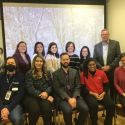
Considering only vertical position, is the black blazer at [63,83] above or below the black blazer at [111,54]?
below

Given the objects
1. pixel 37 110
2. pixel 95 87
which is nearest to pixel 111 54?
pixel 95 87

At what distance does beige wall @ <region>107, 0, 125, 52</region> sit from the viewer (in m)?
5.51

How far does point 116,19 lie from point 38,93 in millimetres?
2878

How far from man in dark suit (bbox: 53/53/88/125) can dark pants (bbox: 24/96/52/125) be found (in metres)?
0.22

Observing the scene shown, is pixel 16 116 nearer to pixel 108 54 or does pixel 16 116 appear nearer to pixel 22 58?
pixel 22 58

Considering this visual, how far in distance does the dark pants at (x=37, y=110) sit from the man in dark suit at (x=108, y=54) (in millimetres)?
1581

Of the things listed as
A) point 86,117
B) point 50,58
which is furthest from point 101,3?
point 86,117

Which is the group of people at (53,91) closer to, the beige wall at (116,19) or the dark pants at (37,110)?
the dark pants at (37,110)

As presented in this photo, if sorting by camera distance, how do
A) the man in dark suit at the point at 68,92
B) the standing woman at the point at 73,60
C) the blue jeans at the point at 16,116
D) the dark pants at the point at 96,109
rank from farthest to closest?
the standing woman at the point at 73,60
the dark pants at the point at 96,109
the man in dark suit at the point at 68,92
the blue jeans at the point at 16,116

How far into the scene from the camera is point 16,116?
11.5 feet

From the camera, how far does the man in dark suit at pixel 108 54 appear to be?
4.84m

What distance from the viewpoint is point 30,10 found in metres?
5.27

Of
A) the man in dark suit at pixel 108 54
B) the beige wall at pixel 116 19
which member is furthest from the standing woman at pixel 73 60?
the beige wall at pixel 116 19

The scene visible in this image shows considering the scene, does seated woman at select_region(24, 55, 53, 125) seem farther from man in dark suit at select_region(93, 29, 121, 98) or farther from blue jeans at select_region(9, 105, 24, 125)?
man in dark suit at select_region(93, 29, 121, 98)
